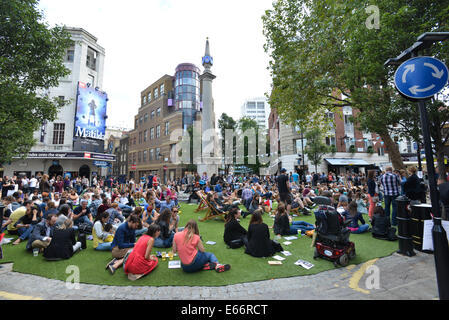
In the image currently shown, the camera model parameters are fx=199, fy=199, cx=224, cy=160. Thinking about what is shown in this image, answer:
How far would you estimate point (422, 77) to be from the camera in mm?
3256

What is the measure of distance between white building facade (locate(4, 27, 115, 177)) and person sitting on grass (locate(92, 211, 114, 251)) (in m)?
24.1

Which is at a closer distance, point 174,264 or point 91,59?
point 174,264

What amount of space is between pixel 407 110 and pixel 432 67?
638 cm

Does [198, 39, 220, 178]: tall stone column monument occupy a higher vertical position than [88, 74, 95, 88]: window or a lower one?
lower

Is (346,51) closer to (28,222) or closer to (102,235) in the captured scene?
(102,235)

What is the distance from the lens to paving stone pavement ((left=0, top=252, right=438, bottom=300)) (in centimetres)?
321

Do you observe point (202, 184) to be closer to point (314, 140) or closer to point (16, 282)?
point (16, 282)

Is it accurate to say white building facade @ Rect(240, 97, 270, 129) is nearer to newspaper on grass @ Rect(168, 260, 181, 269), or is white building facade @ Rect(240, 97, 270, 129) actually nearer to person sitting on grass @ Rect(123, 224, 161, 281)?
newspaper on grass @ Rect(168, 260, 181, 269)

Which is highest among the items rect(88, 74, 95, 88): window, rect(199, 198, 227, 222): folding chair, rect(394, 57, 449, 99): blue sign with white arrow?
rect(88, 74, 95, 88): window

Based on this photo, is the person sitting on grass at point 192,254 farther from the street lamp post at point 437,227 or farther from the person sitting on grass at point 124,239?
the street lamp post at point 437,227

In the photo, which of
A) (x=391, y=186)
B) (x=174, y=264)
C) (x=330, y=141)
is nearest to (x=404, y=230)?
(x=391, y=186)

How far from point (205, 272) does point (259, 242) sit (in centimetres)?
152

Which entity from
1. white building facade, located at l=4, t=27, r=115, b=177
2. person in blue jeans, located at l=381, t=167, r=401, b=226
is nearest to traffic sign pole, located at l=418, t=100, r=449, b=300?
person in blue jeans, located at l=381, t=167, r=401, b=226

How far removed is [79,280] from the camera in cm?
393
